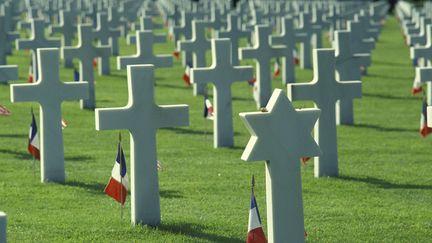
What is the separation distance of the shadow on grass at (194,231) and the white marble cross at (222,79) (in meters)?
5.00

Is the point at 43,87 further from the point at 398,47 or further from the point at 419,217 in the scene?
the point at 398,47

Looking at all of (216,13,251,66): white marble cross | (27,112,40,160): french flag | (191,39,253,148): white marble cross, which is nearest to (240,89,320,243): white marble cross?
(27,112,40,160): french flag

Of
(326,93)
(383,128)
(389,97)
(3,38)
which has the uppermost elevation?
(326,93)

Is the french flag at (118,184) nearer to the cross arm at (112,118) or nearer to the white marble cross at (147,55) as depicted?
the cross arm at (112,118)

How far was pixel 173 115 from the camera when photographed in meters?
13.9

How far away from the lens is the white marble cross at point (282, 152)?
38.5 feet

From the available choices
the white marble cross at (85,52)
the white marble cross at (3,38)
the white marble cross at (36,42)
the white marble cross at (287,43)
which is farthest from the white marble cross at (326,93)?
the white marble cross at (3,38)

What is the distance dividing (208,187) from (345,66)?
6.75 metres

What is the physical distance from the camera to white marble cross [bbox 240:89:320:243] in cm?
1173

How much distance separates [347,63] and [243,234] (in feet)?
30.4

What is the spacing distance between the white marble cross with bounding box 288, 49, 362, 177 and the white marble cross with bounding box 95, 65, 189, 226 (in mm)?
2985

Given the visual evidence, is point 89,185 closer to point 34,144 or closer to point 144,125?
point 34,144

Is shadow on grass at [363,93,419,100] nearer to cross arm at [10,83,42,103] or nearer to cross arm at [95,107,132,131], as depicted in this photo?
cross arm at [10,83,42,103]

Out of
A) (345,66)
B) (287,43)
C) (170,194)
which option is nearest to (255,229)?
(170,194)
